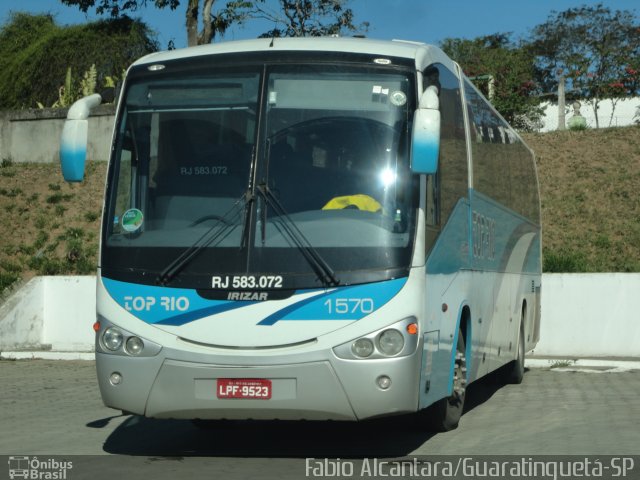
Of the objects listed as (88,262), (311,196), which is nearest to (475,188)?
(311,196)

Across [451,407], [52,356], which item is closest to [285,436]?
[451,407]

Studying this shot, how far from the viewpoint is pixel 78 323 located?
19625 mm

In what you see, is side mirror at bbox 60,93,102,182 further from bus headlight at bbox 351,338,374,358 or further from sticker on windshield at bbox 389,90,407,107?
bus headlight at bbox 351,338,374,358

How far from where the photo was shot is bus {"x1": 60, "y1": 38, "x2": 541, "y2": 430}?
843cm

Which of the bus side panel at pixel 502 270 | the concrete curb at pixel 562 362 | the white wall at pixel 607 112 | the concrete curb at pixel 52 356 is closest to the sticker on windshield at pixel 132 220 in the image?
the bus side panel at pixel 502 270

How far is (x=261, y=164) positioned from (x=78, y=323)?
453 inches

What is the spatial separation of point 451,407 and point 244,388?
110 inches

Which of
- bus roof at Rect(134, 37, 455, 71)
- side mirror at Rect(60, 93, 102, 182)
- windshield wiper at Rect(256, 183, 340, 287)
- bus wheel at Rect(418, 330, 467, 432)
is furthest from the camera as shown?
bus wheel at Rect(418, 330, 467, 432)

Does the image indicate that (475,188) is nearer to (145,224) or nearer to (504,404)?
(504,404)

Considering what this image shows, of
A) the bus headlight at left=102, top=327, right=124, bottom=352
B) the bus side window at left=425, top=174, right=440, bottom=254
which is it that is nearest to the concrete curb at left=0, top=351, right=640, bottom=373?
the bus side window at left=425, top=174, right=440, bottom=254

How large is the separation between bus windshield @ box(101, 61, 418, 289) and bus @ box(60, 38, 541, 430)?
1 cm

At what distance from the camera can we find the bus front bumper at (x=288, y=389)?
8.37 m

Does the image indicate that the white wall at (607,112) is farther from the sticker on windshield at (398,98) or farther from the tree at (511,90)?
the sticker on windshield at (398,98)

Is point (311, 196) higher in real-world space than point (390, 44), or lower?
lower
